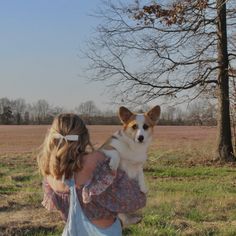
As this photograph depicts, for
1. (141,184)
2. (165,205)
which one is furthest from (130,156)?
(165,205)

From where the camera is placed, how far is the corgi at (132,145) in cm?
445

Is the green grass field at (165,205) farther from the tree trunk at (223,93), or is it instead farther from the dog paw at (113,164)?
the tree trunk at (223,93)

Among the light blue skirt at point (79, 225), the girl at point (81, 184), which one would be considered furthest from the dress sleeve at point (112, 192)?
the light blue skirt at point (79, 225)

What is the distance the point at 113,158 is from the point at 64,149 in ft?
1.53

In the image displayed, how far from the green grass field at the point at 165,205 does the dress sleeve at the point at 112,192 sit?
2.41m

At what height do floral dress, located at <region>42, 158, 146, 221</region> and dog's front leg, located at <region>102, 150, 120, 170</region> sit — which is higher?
dog's front leg, located at <region>102, 150, 120, 170</region>

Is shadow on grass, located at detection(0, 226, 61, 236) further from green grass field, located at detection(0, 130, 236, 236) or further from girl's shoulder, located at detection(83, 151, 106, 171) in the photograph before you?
girl's shoulder, located at detection(83, 151, 106, 171)

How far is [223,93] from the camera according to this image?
64.7 feet

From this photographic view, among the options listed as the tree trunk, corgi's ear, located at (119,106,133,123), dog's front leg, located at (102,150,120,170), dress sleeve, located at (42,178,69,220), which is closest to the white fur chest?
dog's front leg, located at (102,150,120,170)

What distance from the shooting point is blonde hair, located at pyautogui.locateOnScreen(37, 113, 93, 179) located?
3982 mm

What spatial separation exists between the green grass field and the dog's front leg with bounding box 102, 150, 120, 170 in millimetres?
2480

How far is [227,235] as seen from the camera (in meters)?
6.76

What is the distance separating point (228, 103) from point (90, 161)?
1646 cm

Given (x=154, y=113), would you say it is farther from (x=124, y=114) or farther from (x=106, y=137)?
(x=106, y=137)
